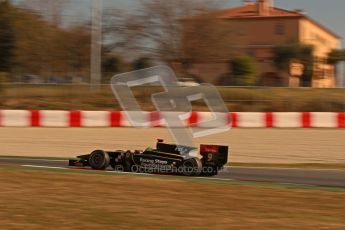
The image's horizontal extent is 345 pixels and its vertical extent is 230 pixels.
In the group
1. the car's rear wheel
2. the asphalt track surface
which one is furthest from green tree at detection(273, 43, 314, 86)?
the car's rear wheel

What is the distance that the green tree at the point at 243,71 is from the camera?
24219 mm

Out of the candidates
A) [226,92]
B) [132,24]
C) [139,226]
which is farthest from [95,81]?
[139,226]

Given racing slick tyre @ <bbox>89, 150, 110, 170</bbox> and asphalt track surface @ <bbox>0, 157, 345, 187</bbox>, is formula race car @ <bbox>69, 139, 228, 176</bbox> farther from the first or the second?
asphalt track surface @ <bbox>0, 157, 345, 187</bbox>

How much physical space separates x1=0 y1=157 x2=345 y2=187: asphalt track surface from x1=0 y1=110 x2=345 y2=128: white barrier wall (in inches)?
198

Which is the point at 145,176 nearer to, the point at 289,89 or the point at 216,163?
the point at 216,163

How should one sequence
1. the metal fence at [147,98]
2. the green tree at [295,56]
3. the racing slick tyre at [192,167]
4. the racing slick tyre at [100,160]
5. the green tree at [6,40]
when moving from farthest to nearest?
the green tree at [6,40], the green tree at [295,56], the metal fence at [147,98], the racing slick tyre at [100,160], the racing slick tyre at [192,167]

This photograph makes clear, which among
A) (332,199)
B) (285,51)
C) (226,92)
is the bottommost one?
(332,199)

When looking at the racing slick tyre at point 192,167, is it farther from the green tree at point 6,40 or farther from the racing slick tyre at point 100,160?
the green tree at point 6,40

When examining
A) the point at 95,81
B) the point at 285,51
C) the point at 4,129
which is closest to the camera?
the point at 4,129

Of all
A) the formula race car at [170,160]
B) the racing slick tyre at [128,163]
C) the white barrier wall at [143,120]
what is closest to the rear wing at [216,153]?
the formula race car at [170,160]

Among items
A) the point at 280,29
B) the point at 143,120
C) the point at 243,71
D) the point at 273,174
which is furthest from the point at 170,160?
the point at 280,29

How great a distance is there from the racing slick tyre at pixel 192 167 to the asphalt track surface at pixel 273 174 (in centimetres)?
41

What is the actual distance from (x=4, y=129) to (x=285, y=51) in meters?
26.2

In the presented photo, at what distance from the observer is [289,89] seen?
69.4 feet
